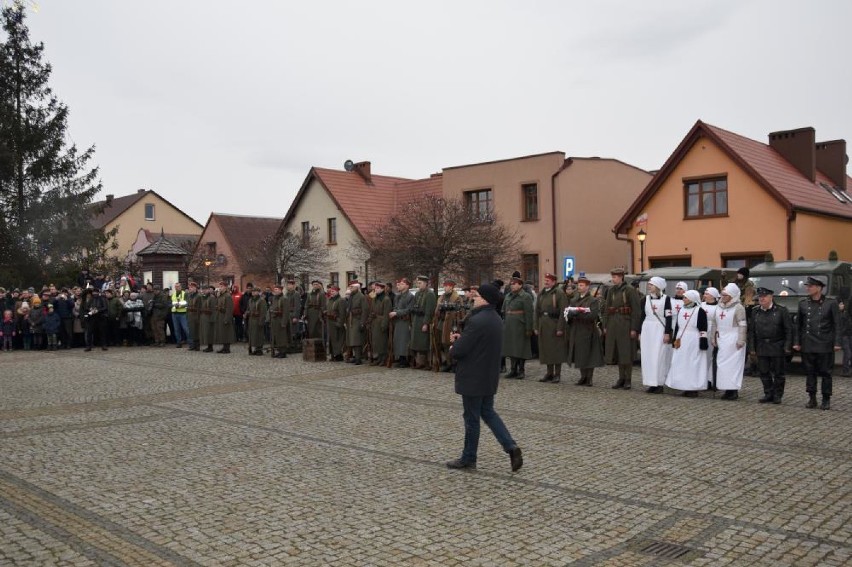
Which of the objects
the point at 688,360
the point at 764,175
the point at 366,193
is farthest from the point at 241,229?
the point at 688,360

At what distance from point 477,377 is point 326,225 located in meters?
39.3

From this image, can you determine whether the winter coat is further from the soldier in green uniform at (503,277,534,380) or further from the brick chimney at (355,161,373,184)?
the brick chimney at (355,161,373,184)

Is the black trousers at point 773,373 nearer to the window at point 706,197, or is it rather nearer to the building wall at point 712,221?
the building wall at point 712,221

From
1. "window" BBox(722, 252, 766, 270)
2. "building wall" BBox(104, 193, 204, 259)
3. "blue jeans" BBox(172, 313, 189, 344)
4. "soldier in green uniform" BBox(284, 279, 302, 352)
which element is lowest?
"blue jeans" BBox(172, 313, 189, 344)

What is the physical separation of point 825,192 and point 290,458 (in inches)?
1127

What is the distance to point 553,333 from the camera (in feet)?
49.5

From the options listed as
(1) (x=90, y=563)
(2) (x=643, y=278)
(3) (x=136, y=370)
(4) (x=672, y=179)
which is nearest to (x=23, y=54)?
(3) (x=136, y=370)

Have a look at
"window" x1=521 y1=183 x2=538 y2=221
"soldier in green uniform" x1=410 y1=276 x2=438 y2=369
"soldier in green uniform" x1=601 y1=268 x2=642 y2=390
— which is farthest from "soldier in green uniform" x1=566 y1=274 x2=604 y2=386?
"window" x1=521 y1=183 x2=538 y2=221

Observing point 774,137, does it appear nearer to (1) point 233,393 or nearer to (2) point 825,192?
(2) point 825,192

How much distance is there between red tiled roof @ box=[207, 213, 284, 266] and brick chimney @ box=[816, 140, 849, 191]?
32.9m

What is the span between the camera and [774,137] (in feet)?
107

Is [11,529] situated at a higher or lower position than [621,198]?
lower

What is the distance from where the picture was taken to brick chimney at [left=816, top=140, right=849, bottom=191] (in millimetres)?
34531

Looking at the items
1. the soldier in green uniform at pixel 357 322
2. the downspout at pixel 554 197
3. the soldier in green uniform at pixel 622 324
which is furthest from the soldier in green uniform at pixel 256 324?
the downspout at pixel 554 197
